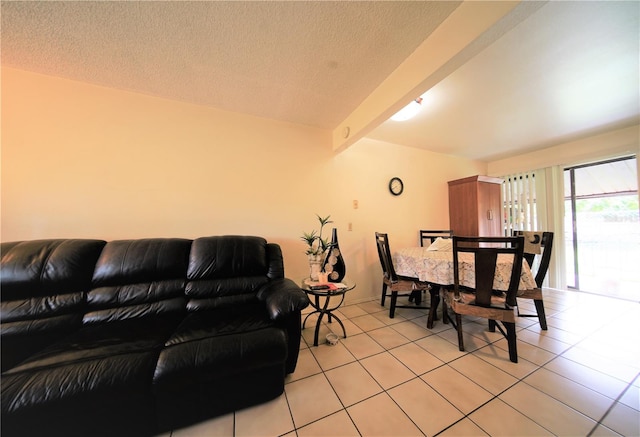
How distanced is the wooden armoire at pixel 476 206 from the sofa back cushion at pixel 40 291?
15.2ft

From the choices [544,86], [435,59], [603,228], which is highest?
[544,86]

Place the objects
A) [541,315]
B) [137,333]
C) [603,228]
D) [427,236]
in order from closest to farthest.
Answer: [137,333] → [541,315] → [603,228] → [427,236]

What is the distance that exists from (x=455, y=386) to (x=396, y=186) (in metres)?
2.52

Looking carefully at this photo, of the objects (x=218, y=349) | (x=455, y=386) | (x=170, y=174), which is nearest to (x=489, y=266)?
(x=455, y=386)

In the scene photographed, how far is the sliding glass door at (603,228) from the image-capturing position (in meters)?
3.03

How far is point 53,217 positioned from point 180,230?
94 centimetres

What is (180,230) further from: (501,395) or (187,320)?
(501,395)

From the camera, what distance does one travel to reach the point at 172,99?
214cm

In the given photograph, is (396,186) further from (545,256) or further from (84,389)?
(84,389)

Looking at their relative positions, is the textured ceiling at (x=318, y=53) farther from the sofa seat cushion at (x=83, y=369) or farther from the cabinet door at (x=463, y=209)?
the sofa seat cushion at (x=83, y=369)

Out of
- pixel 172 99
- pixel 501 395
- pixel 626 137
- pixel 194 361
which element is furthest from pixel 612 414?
pixel 172 99

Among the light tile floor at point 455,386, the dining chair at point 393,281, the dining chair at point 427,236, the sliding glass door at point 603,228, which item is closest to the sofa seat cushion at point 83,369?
the light tile floor at point 455,386

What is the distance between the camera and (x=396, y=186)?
331cm

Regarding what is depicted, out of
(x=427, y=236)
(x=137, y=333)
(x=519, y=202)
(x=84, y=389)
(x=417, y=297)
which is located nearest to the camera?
(x=84, y=389)
